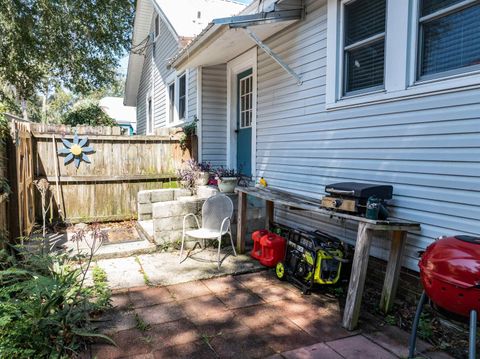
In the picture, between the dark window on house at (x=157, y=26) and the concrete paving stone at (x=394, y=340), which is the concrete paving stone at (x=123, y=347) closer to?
the concrete paving stone at (x=394, y=340)

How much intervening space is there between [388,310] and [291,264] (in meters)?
1.10

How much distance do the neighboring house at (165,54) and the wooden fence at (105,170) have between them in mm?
1264

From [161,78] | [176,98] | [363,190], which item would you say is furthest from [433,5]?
[161,78]

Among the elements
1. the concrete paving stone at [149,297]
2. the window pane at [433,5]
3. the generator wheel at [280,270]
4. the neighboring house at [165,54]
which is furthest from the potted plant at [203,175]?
the window pane at [433,5]

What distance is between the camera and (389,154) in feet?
11.5

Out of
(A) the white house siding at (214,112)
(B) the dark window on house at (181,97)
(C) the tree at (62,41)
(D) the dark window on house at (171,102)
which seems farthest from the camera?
(C) the tree at (62,41)

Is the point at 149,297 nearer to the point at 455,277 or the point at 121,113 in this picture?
the point at 455,277

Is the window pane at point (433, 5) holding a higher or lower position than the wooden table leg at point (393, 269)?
higher

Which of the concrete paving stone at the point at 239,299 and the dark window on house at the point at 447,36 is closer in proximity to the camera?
the dark window on house at the point at 447,36

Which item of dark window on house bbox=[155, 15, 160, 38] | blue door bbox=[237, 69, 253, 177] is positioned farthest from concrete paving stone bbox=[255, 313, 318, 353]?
dark window on house bbox=[155, 15, 160, 38]

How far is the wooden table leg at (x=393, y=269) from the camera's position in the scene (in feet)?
10.5

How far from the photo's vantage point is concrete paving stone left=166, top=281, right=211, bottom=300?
362cm

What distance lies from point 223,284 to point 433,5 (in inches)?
135

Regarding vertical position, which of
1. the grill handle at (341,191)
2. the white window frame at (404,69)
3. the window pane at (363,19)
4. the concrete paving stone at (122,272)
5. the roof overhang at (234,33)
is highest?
the roof overhang at (234,33)
